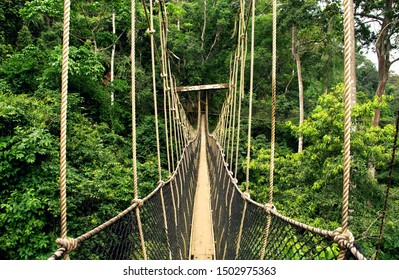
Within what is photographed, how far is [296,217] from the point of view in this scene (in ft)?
12.7

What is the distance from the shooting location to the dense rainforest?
3.12 metres

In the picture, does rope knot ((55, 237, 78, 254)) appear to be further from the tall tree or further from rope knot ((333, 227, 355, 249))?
the tall tree

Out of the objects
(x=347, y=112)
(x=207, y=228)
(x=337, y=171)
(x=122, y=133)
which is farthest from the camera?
(x=122, y=133)

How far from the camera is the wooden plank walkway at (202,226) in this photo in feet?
7.60

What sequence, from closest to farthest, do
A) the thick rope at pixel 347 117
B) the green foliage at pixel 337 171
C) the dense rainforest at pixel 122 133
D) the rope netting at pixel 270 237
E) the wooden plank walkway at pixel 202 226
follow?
the thick rope at pixel 347 117, the rope netting at pixel 270 237, the wooden plank walkway at pixel 202 226, the dense rainforest at pixel 122 133, the green foliage at pixel 337 171

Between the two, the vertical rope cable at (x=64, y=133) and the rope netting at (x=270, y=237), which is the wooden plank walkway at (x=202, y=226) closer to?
the rope netting at (x=270, y=237)

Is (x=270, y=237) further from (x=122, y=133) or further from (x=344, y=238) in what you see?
(x=122, y=133)

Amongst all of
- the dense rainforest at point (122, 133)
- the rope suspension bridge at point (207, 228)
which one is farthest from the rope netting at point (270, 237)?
the dense rainforest at point (122, 133)

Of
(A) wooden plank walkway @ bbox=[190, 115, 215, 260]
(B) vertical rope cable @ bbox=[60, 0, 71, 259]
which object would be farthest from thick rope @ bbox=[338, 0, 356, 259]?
(A) wooden plank walkway @ bbox=[190, 115, 215, 260]

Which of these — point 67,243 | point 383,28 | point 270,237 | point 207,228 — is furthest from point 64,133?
point 383,28

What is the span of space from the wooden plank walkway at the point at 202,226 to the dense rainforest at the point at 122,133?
2.92ft

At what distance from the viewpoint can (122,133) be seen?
709 cm

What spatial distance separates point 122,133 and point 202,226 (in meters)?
4.76

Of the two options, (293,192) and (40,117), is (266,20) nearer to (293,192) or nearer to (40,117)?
(293,192)
